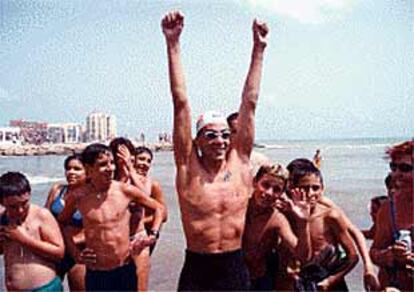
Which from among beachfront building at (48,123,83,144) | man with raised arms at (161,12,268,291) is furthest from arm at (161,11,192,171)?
beachfront building at (48,123,83,144)

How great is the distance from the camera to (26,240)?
13.7ft

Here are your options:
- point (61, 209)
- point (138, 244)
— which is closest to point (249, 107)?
point (138, 244)

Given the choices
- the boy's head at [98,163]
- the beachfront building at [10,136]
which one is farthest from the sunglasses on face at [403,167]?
the beachfront building at [10,136]

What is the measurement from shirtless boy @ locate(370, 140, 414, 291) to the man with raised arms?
3.01 ft

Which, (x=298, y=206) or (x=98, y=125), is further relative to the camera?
(x=98, y=125)

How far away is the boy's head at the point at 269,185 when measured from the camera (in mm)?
4273

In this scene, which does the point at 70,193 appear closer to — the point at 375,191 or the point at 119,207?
the point at 119,207

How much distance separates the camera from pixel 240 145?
4.30 metres

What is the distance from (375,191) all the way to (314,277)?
52.8 feet

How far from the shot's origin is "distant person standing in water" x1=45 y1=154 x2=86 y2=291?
4707 mm

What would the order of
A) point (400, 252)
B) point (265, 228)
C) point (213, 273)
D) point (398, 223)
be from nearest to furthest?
point (400, 252), point (398, 223), point (213, 273), point (265, 228)

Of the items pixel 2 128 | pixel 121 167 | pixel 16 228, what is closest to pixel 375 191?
pixel 121 167

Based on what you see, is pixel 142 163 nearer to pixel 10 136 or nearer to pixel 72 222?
pixel 72 222

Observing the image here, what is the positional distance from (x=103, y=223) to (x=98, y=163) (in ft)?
1.54
